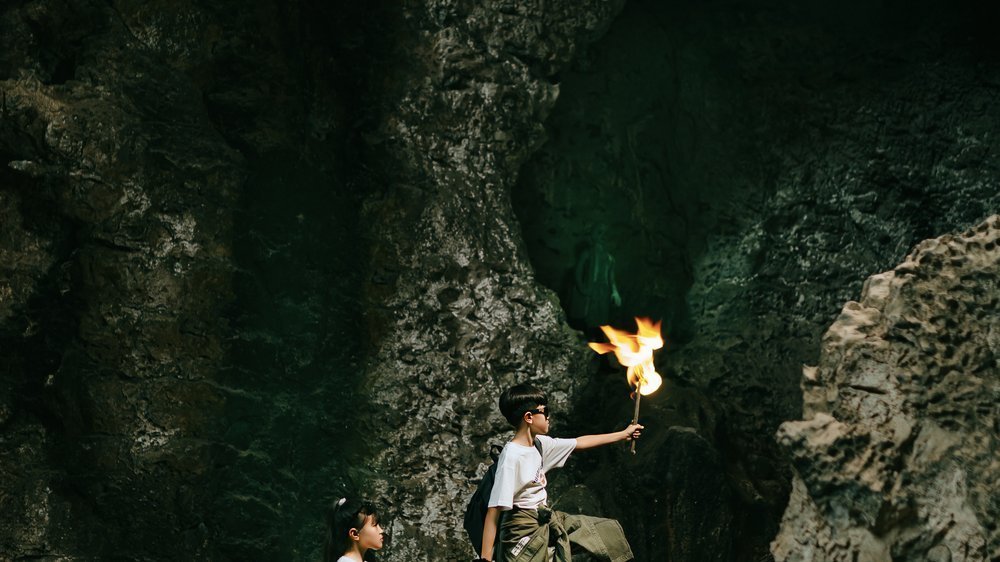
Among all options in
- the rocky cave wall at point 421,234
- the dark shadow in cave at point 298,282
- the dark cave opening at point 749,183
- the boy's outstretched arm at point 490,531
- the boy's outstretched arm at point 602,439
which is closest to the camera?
the boy's outstretched arm at point 490,531

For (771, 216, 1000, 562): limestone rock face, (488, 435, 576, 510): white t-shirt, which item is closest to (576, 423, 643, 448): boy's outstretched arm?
(488, 435, 576, 510): white t-shirt

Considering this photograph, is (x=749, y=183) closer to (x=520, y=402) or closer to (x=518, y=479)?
(x=520, y=402)

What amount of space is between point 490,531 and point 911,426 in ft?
5.36

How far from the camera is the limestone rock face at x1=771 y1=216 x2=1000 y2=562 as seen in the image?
3633mm

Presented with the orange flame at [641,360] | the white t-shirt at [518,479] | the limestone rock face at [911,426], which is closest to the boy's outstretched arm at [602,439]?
the orange flame at [641,360]

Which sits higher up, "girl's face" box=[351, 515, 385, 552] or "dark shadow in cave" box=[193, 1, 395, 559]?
"dark shadow in cave" box=[193, 1, 395, 559]

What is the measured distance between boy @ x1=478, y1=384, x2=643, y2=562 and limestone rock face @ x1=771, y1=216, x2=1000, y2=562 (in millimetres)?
852

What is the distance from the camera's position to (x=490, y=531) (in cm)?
422

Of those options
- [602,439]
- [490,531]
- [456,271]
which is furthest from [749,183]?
[490,531]

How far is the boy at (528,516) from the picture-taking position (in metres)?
4.25

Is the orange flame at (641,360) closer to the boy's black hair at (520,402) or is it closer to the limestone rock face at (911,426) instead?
the boy's black hair at (520,402)

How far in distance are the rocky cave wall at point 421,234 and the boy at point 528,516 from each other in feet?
4.75

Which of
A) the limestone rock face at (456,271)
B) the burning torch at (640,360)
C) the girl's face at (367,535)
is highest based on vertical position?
the limestone rock face at (456,271)

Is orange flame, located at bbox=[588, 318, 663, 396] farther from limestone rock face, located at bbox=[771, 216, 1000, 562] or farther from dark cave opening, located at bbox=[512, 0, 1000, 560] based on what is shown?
dark cave opening, located at bbox=[512, 0, 1000, 560]
